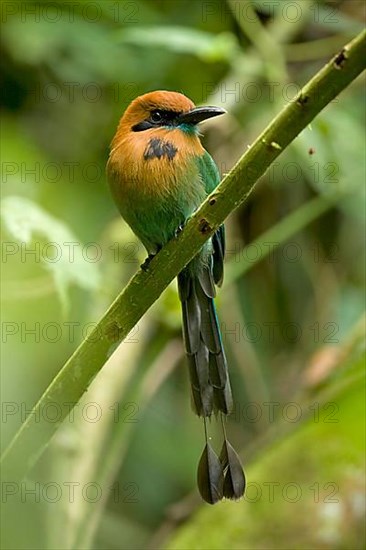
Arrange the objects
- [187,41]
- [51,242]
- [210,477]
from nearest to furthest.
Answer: [210,477] < [51,242] < [187,41]

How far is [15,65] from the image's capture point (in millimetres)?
3145

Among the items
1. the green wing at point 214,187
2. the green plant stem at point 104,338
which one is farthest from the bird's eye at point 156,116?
the green plant stem at point 104,338

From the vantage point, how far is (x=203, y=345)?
1.76 m

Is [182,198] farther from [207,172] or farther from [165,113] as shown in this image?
[165,113]

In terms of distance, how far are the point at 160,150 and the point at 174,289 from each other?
1.44ft

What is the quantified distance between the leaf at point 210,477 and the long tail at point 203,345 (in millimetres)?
124

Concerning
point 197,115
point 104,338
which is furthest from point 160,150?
point 104,338

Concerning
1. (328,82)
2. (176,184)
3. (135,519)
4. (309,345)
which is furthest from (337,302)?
(328,82)

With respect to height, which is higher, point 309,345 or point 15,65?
point 15,65

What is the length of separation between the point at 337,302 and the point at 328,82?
1.85 m

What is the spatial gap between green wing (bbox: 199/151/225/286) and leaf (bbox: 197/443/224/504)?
42 centimetres

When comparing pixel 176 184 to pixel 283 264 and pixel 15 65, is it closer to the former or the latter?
pixel 283 264

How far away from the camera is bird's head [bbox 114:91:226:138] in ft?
5.81

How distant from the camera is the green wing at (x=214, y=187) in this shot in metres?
1.76
